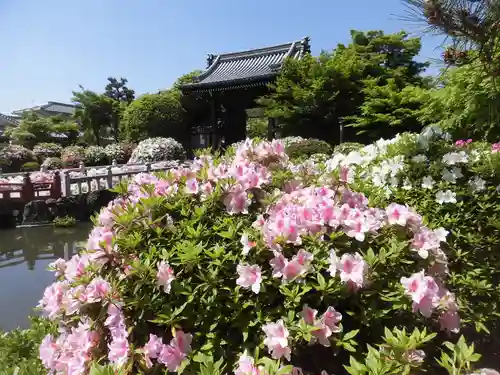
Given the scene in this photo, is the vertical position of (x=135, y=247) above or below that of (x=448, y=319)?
above

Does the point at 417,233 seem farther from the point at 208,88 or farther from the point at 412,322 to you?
the point at 208,88

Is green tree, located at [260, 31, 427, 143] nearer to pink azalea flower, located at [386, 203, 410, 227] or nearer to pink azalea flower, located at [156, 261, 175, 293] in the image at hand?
pink azalea flower, located at [386, 203, 410, 227]

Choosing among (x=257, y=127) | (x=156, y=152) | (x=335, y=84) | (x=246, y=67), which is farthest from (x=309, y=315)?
(x=257, y=127)

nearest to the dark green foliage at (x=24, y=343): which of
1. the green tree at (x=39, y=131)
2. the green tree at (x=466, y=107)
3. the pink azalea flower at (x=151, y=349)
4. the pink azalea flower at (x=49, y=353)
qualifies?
the pink azalea flower at (x=49, y=353)

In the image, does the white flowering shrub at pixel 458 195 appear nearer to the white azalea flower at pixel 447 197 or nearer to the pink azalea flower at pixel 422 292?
the white azalea flower at pixel 447 197

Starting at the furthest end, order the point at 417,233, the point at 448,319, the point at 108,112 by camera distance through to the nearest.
Result: the point at 108,112, the point at 417,233, the point at 448,319

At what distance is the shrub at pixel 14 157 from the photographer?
66.6ft

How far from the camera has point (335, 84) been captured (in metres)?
15.4

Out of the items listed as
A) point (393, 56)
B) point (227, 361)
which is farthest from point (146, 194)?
point (393, 56)

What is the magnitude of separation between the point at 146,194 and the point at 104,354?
598mm

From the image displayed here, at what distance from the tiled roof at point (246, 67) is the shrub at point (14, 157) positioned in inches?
356

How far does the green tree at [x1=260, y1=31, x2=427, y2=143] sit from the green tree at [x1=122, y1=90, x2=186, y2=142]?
26.4 feet

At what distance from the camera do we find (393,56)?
54.9 feet

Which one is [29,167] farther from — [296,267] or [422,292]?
[422,292]
